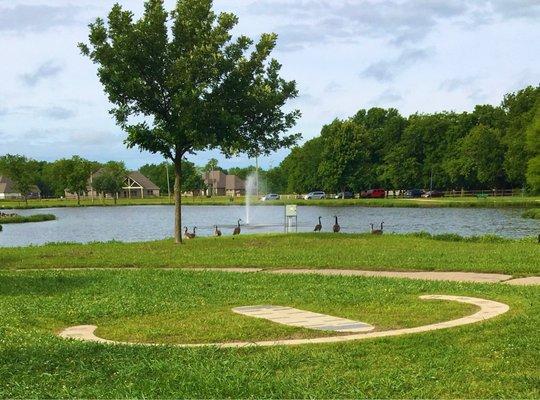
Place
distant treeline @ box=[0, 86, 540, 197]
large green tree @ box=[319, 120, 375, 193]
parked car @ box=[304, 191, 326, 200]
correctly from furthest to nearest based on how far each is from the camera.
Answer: parked car @ box=[304, 191, 326, 200], large green tree @ box=[319, 120, 375, 193], distant treeline @ box=[0, 86, 540, 197]

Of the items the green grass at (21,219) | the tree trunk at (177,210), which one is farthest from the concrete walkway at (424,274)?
the green grass at (21,219)

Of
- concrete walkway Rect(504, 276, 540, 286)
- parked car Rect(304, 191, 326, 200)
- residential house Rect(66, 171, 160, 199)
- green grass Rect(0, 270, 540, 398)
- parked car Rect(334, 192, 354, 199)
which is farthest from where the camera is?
residential house Rect(66, 171, 160, 199)

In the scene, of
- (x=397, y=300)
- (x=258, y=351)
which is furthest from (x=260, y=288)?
(x=258, y=351)

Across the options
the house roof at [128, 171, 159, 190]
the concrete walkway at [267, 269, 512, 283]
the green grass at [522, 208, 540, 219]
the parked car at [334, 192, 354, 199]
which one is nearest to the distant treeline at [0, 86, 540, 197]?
the parked car at [334, 192, 354, 199]

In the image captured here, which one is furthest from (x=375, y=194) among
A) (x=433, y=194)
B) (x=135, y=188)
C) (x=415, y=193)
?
(x=135, y=188)

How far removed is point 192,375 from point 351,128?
9850cm

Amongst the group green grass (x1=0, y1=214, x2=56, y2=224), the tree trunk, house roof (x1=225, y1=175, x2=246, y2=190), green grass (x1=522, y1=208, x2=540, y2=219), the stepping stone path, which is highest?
house roof (x1=225, y1=175, x2=246, y2=190)

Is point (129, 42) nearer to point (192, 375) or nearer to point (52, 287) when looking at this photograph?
point (52, 287)

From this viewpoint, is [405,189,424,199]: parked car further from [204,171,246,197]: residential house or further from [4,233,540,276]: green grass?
[4,233,540,276]: green grass

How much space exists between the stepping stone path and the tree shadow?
164 inches

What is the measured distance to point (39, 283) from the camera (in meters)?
13.5

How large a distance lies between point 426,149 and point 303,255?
86213mm

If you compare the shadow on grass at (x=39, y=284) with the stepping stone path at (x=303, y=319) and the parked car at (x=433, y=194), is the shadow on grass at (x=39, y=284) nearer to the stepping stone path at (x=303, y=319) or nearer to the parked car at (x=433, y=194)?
the stepping stone path at (x=303, y=319)

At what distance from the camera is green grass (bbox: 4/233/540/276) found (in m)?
16.6
